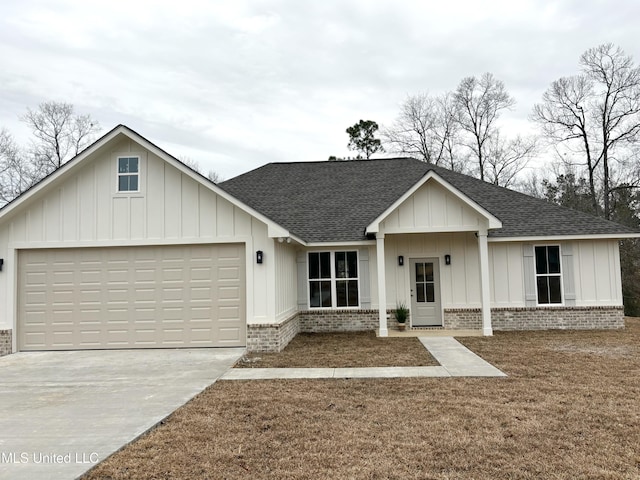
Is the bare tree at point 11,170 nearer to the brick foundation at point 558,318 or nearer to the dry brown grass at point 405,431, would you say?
the dry brown grass at point 405,431

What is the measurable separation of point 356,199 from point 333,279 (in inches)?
140

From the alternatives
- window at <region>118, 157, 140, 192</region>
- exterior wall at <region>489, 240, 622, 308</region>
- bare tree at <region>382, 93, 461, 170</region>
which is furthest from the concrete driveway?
bare tree at <region>382, 93, 461, 170</region>

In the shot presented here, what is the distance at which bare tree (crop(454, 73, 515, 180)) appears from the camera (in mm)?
29188

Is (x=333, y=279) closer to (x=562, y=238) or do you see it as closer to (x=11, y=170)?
(x=562, y=238)

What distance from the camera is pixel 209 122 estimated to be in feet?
→ 81.1

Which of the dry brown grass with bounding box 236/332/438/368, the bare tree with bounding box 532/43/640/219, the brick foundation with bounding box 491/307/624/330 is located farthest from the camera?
the bare tree with bounding box 532/43/640/219

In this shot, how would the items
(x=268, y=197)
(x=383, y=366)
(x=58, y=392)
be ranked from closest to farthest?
1. (x=58, y=392)
2. (x=383, y=366)
3. (x=268, y=197)

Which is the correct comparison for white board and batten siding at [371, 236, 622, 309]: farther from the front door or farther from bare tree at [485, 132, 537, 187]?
bare tree at [485, 132, 537, 187]

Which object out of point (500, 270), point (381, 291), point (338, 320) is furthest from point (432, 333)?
point (500, 270)

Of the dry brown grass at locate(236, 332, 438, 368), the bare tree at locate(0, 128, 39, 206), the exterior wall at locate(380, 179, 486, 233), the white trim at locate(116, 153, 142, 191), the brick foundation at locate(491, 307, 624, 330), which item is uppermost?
the bare tree at locate(0, 128, 39, 206)

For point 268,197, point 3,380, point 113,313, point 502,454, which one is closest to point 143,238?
point 113,313

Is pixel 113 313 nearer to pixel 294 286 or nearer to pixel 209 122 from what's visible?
pixel 294 286

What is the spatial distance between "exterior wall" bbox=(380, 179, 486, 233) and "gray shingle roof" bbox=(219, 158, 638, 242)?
0.63 m

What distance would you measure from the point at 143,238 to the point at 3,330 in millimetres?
3813
